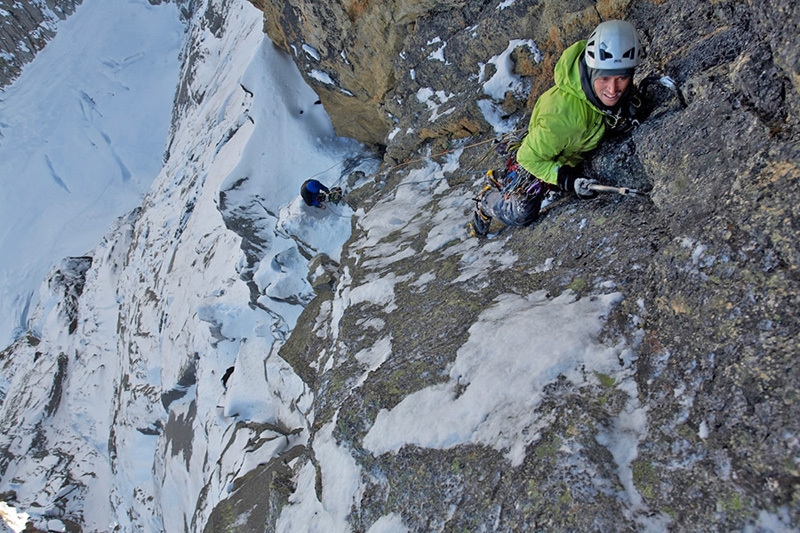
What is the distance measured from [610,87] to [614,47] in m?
0.30

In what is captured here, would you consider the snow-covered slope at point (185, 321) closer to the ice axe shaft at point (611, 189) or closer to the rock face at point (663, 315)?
the rock face at point (663, 315)

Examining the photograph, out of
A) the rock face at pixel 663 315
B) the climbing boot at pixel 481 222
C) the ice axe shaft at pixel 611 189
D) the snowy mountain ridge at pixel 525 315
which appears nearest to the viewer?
the rock face at pixel 663 315

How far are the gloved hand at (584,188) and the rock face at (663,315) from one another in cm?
12

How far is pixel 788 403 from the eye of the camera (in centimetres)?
233

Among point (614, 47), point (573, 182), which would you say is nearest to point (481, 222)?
point (573, 182)

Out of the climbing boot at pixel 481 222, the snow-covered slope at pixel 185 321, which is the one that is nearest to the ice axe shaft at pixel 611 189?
the climbing boot at pixel 481 222

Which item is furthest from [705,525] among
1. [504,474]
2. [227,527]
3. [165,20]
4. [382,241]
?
[165,20]

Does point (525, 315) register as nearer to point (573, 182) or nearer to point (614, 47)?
point (573, 182)

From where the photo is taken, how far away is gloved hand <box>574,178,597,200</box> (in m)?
4.27

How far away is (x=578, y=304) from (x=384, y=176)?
6312mm

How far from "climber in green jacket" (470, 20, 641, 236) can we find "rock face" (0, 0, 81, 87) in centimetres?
4492

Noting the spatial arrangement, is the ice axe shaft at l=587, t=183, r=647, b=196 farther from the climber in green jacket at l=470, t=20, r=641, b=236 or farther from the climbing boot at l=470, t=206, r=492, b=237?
the climbing boot at l=470, t=206, r=492, b=237

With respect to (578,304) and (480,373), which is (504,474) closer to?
(480,373)

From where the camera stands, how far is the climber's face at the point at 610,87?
365cm
